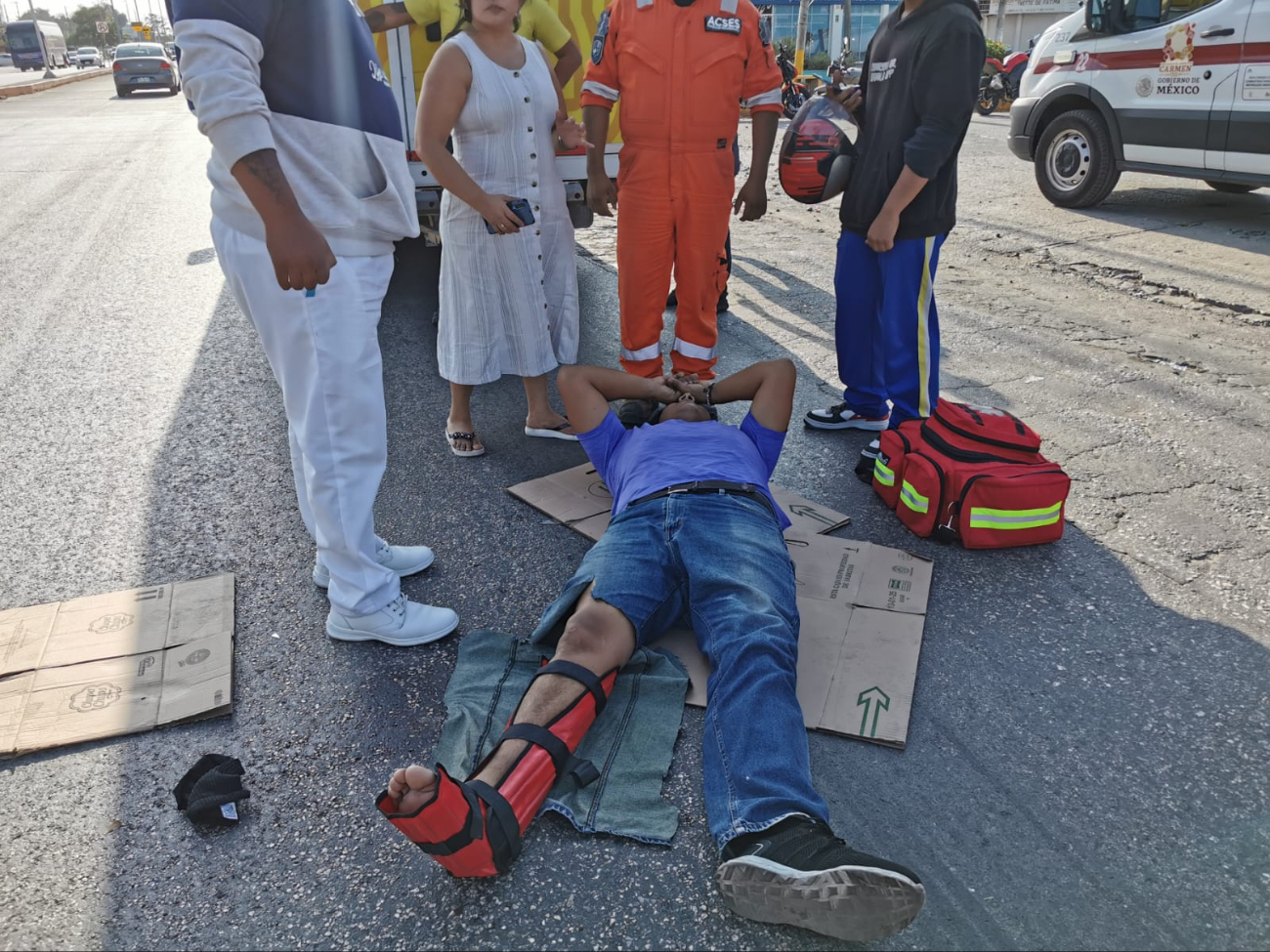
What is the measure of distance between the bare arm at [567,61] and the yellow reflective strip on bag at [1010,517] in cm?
267

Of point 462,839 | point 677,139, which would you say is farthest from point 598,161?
point 462,839

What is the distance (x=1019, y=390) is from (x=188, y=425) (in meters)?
4.07

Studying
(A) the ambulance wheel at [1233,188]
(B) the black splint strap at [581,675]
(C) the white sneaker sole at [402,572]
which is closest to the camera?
(B) the black splint strap at [581,675]

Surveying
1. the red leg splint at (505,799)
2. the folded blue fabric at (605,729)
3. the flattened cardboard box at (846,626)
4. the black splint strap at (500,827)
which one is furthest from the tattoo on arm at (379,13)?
the black splint strap at (500,827)

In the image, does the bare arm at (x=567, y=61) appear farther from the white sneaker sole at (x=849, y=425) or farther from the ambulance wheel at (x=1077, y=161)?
the ambulance wheel at (x=1077, y=161)

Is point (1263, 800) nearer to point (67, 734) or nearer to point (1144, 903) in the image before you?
point (1144, 903)

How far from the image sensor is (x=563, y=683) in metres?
2.18

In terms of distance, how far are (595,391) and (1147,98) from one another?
701cm

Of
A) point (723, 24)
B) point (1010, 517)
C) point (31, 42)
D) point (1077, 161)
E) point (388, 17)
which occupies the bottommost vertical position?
point (1010, 517)

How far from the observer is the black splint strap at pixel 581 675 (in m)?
2.19

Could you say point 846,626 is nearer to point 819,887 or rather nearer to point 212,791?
point 819,887

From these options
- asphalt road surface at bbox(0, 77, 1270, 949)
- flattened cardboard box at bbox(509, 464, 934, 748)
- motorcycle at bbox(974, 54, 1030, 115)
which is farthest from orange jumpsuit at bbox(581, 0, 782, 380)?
motorcycle at bbox(974, 54, 1030, 115)

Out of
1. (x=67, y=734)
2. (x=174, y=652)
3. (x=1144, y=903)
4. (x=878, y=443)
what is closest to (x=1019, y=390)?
(x=878, y=443)

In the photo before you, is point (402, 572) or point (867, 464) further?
point (867, 464)
